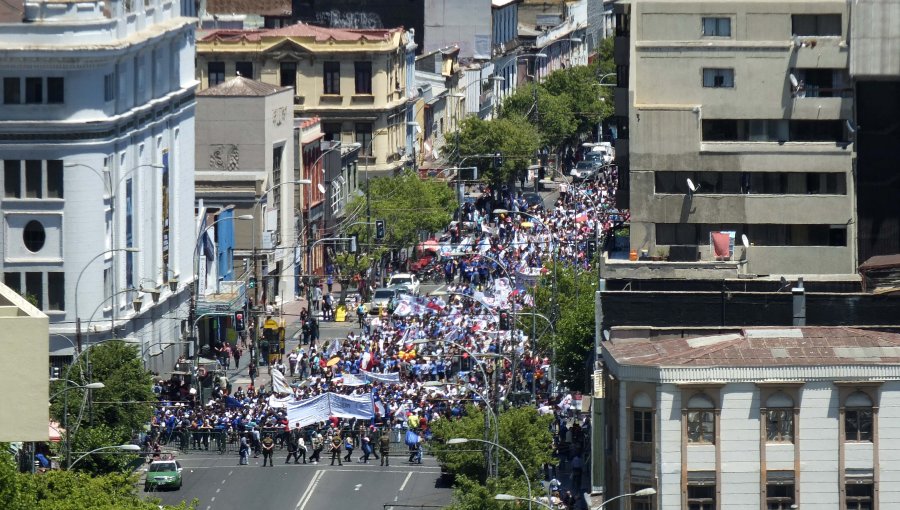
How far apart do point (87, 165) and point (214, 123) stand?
25614 mm

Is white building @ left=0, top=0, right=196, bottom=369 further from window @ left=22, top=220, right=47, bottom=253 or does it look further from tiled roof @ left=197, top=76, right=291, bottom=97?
tiled roof @ left=197, top=76, right=291, bottom=97

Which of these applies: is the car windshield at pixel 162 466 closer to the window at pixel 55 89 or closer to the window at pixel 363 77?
the window at pixel 55 89

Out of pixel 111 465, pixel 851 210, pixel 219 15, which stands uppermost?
pixel 219 15

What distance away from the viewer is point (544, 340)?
9788 cm

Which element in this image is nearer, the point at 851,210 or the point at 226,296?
the point at 851,210

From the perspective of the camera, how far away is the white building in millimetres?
95625

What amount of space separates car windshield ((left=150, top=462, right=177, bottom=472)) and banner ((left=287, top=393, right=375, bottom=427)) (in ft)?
20.3

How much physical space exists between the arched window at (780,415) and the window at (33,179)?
136ft

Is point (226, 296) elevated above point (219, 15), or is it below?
below

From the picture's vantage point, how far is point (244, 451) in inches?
3223

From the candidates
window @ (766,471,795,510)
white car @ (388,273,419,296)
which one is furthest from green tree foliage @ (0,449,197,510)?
white car @ (388,273,419,296)

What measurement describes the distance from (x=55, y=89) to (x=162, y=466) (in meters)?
22.2

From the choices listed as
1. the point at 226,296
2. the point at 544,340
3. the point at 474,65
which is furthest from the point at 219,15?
the point at 544,340

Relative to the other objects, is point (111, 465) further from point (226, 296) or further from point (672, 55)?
point (226, 296)
